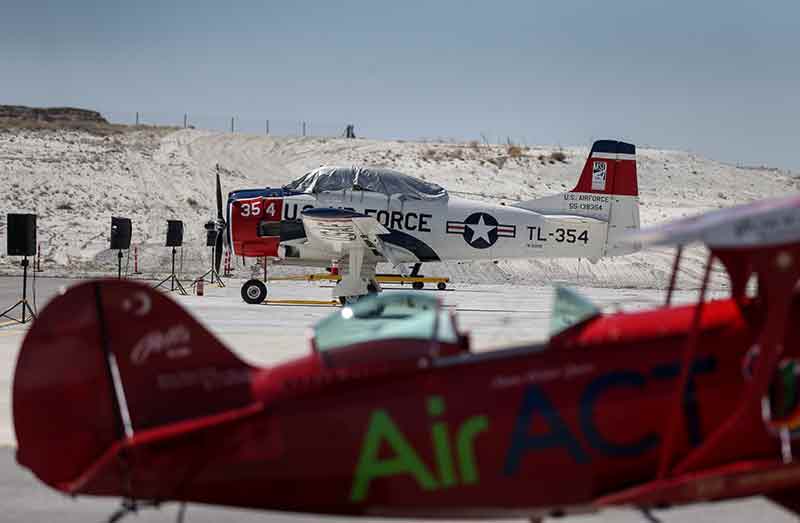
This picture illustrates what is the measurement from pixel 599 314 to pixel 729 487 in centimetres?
106

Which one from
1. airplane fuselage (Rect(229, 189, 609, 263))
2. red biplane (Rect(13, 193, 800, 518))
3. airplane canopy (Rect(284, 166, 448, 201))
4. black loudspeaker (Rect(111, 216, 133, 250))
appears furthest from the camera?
black loudspeaker (Rect(111, 216, 133, 250))

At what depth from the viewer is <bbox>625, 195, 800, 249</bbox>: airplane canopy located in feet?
13.2

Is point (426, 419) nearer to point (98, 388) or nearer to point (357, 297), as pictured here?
point (98, 388)

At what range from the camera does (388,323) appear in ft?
16.2

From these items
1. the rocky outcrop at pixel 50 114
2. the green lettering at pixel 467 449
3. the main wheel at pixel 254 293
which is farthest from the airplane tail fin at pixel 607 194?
the rocky outcrop at pixel 50 114

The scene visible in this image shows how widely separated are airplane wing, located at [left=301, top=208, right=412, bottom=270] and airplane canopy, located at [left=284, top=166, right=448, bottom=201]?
887 millimetres

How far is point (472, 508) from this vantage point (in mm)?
4496

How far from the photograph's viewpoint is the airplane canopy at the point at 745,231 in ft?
13.2

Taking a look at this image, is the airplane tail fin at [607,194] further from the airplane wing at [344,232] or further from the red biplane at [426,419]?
the red biplane at [426,419]

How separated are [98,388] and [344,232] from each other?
15.0 m

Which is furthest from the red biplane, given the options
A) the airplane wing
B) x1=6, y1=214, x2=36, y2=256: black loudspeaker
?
the airplane wing

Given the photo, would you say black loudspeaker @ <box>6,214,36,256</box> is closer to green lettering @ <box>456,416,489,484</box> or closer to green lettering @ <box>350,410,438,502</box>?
green lettering @ <box>350,410,438,502</box>

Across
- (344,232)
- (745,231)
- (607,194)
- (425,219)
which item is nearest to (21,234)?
(344,232)

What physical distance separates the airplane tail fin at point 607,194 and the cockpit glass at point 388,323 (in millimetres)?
16213
